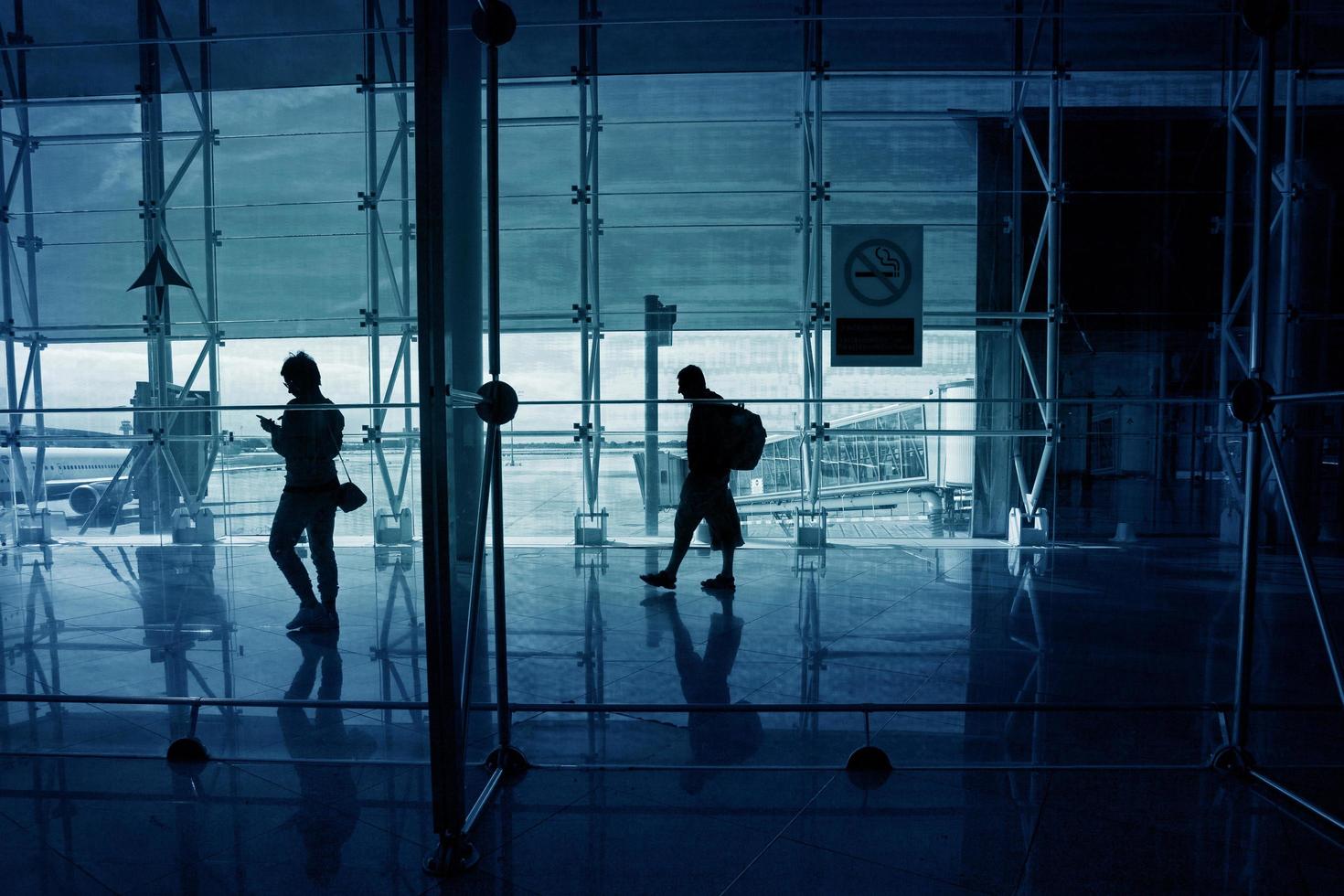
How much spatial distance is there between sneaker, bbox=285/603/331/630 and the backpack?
119 centimetres

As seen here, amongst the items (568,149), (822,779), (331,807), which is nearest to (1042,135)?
(568,149)

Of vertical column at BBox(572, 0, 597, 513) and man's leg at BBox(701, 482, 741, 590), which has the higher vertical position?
vertical column at BBox(572, 0, 597, 513)

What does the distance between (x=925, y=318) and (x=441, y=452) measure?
3.60 meters

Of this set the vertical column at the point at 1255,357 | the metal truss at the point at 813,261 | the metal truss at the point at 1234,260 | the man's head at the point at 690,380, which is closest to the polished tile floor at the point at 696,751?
the vertical column at the point at 1255,357

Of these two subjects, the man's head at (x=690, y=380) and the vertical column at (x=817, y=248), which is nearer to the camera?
the man's head at (x=690, y=380)

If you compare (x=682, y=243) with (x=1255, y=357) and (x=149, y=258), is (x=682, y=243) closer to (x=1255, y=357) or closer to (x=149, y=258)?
(x=149, y=258)

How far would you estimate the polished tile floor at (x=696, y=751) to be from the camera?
99 centimetres

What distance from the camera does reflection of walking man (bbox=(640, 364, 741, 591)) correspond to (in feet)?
8.18

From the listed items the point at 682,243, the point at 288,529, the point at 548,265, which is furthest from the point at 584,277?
the point at 288,529

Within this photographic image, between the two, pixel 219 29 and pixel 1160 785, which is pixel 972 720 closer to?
pixel 1160 785

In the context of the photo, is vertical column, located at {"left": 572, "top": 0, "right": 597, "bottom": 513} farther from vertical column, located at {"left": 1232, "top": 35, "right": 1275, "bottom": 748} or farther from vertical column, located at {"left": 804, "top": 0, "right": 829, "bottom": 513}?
vertical column, located at {"left": 1232, "top": 35, "right": 1275, "bottom": 748}

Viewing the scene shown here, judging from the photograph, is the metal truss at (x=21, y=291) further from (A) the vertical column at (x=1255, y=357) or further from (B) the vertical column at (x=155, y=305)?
(A) the vertical column at (x=1255, y=357)

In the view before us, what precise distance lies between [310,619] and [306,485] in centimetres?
35

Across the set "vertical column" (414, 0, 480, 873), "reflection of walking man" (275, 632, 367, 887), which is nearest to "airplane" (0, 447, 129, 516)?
"reflection of walking man" (275, 632, 367, 887)
